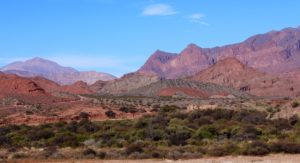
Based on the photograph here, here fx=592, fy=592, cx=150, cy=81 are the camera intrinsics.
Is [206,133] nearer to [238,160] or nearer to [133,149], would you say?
[133,149]

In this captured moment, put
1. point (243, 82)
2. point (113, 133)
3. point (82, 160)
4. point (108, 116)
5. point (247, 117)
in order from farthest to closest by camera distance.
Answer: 1. point (243, 82)
2. point (108, 116)
3. point (247, 117)
4. point (113, 133)
5. point (82, 160)

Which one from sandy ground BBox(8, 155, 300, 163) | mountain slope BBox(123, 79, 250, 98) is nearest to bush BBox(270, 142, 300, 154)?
sandy ground BBox(8, 155, 300, 163)

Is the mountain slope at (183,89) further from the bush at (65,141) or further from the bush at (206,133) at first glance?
the bush at (65,141)

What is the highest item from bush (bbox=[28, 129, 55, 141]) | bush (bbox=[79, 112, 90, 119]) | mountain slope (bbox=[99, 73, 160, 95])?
mountain slope (bbox=[99, 73, 160, 95])

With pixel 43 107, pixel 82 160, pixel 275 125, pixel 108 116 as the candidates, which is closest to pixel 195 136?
pixel 275 125

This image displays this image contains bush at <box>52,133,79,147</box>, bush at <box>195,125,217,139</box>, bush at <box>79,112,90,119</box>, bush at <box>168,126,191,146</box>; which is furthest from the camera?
bush at <box>79,112,90,119</box>

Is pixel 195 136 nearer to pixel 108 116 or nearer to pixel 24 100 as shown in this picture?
pixel 108 116

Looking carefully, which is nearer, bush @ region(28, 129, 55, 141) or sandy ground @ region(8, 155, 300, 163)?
sandy ground @ region(8, 155, 300, 163)

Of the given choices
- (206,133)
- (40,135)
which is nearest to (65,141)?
(40,135)

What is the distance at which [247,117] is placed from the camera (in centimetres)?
6322

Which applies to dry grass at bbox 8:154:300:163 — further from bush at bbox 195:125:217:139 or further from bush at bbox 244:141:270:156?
→ bush at bbox 195:125:217:139

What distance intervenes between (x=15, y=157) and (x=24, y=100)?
7126 cm

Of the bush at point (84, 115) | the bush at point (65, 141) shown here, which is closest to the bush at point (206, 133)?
the bush at point (65, 141)

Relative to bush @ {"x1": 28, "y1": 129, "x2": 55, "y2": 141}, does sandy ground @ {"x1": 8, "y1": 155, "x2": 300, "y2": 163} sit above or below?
below
